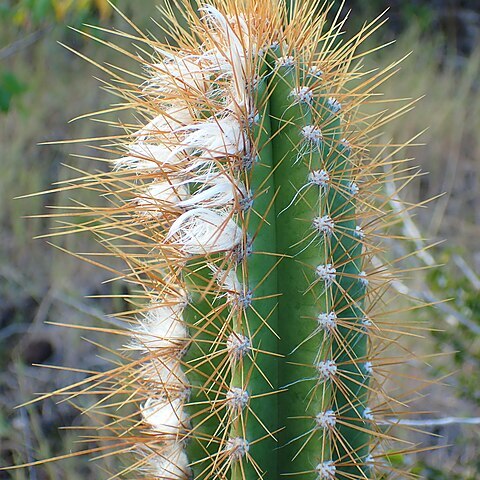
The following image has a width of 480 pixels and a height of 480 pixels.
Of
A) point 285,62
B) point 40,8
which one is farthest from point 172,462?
point 40,8

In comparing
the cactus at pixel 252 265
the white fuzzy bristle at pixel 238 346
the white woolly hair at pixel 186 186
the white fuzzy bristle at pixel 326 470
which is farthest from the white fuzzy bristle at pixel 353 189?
the white fuzzy bristle at pixel 326 470

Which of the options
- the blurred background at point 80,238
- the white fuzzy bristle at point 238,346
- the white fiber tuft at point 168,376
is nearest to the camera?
the white fuzzy bristle at point 238,346

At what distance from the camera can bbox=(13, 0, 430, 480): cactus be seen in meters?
1.15

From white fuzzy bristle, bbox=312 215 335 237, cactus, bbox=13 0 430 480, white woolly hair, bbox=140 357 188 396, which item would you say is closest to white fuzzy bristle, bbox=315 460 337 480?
cactus, bbox=13 0 430 480

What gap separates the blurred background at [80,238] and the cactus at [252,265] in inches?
10.3

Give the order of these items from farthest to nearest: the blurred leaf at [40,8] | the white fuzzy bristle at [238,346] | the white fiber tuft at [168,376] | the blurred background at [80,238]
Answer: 1. the blurred leaf at [40,8]
2. the blurred background at [80,238]
3. the white fiber tuft at [168,376]
4. the white fuzzy bristle at [238,346]

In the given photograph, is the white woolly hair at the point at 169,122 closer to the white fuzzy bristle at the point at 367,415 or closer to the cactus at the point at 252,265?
the cactus at the point at 252,265

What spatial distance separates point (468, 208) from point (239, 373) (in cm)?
365

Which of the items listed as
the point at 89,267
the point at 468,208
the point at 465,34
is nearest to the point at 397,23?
the point at 465,34

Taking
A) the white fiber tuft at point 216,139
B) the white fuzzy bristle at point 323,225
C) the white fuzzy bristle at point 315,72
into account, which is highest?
the white fuzzy bristle at point 315,72

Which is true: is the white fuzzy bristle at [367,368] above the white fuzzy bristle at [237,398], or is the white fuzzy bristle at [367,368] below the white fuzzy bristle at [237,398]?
below

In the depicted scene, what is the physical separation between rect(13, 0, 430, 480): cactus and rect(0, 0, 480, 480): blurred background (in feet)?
0.86

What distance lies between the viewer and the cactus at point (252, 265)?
45.4 inches

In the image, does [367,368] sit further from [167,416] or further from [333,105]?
[333,105]
